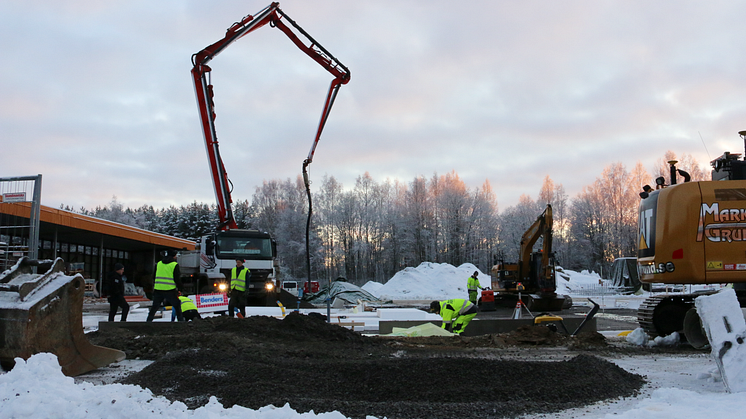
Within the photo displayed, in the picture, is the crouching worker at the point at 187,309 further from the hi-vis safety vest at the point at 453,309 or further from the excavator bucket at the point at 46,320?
the hi-vis safety vest at the point at 453,309

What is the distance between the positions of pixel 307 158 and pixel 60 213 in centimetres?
1144

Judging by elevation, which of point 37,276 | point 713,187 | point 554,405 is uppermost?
point 713,187

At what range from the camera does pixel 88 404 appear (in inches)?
166

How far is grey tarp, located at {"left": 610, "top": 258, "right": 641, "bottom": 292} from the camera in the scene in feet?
125

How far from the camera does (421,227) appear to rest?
214 ft

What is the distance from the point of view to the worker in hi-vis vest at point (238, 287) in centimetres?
1299

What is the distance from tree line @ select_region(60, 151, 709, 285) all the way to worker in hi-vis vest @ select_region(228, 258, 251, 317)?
46406 millimetres

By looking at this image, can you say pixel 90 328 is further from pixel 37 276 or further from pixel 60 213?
pixel 60 213

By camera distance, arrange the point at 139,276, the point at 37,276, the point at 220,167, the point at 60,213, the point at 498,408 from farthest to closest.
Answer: the point at 139,276 → the point at 60,213 → the point at 220,167 → the point at 37,276 → the point at 498,408

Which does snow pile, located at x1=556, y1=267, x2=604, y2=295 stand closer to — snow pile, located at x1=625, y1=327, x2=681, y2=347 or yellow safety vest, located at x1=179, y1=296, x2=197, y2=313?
snow pile, located at x1=625, y1=327, x2=681, y2=347

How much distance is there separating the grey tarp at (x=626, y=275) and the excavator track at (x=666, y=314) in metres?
29.7

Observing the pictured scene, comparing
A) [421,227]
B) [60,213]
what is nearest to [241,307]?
[60,213]

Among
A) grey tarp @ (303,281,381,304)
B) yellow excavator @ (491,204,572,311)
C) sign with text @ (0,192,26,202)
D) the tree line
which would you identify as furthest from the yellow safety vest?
the tree line

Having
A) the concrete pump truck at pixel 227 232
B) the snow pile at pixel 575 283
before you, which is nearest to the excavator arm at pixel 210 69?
the concrete pump truck at pixel 227 232
